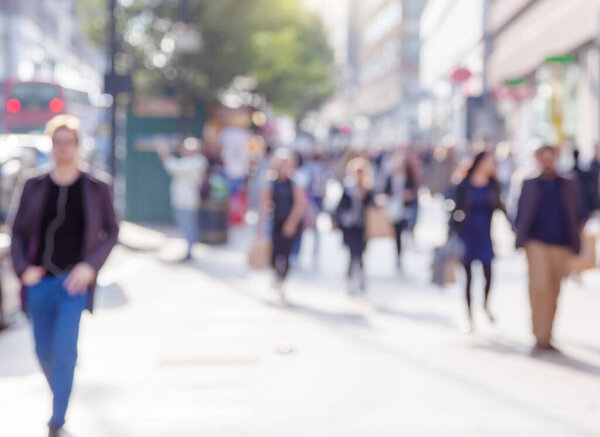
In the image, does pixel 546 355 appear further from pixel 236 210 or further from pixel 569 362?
pixel 236 210

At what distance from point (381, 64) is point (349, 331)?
3570 inches

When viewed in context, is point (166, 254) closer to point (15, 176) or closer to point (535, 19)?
point (15, 176)

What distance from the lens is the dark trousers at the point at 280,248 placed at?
495 inches

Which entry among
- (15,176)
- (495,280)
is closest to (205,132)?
(495,280)

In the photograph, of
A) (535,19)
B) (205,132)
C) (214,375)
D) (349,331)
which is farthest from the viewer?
(535,19)

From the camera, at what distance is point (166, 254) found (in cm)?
1742

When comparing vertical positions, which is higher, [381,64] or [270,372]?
[381,64]

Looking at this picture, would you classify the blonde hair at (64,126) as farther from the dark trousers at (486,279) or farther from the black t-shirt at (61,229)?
the dark trousers at (486,279)

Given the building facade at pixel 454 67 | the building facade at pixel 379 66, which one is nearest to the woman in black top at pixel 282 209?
the building facade at pixel 454 67

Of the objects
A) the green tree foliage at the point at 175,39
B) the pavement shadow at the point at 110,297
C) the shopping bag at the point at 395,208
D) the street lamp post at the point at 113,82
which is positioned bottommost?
the pavement shadow at the point at 110,297

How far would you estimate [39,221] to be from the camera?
19.9 ft

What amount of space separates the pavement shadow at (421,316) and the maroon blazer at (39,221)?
5003 millimetres

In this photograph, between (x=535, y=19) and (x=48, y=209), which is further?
(x=535, y=19)

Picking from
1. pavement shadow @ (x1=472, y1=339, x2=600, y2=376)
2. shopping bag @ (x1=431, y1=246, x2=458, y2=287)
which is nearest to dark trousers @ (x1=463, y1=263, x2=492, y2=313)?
shopping bag @ (x1=431, y1=246, x2=458, y2=287)
